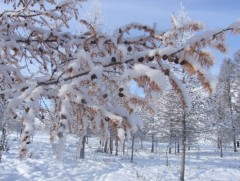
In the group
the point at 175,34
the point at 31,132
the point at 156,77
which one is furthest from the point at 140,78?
the point at 31,132

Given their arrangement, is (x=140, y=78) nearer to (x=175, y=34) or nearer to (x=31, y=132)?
(x=175, y=34)

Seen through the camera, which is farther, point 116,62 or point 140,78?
point 116,62

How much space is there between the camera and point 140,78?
67.2 inches

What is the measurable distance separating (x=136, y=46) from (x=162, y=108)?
18.6 metres

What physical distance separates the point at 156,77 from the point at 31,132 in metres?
0.81

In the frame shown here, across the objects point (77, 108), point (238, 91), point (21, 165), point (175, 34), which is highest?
point (238, 91)

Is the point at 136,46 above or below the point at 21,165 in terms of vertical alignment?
above

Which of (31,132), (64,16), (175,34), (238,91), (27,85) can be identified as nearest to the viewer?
(31,132)

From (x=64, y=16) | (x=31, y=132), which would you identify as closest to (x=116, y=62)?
(x=31, y=132)

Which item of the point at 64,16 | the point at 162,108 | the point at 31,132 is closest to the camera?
the point at 31,132

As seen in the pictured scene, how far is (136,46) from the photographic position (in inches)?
113

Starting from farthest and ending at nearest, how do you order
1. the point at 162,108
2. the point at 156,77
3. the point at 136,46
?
the point at 162,108 → the point at 136,46 → the point at 156,77

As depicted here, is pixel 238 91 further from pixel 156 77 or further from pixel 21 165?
pixel 156 77

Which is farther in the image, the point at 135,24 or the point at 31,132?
the point at 135,24
